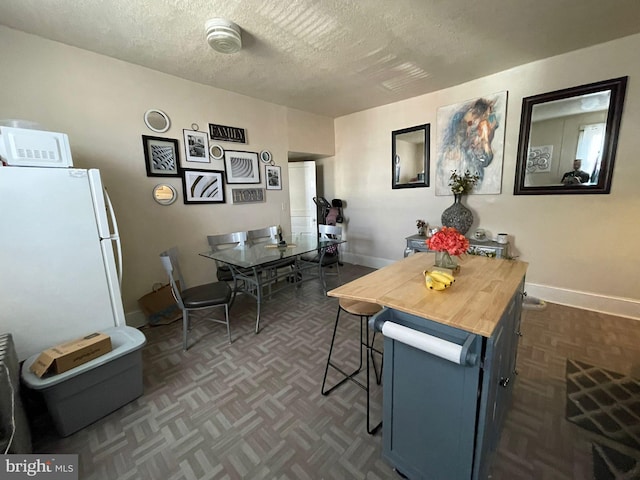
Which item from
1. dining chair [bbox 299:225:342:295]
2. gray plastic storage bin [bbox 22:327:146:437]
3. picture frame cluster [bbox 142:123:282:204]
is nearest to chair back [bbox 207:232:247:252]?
picture frame cluster [bbox 142:123:282:204]

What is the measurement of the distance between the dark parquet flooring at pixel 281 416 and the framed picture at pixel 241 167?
213cm

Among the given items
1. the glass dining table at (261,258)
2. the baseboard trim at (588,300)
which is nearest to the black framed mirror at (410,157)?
the glass dining table at (261,258)

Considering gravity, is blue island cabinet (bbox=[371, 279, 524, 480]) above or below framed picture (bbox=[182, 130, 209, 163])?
below

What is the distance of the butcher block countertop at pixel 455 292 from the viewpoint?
3.31 ft

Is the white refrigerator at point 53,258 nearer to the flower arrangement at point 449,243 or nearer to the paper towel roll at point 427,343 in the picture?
the paper towel roll at point 427,343

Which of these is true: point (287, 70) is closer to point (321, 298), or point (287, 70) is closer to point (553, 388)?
point (321, 298)

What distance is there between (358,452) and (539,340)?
6.88 feet

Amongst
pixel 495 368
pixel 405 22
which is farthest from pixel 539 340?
pixel 405 22

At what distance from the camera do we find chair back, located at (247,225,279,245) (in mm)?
3588

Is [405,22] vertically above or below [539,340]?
above

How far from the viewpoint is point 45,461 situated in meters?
1.27

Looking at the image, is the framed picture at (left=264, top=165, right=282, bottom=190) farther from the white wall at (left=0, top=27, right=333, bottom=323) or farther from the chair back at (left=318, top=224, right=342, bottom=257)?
the chair back at (left=318, top=224, right=342, bottom=257)

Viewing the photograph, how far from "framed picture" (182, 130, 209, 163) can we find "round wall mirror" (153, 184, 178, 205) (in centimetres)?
44

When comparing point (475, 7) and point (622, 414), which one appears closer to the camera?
point (622, 414)
